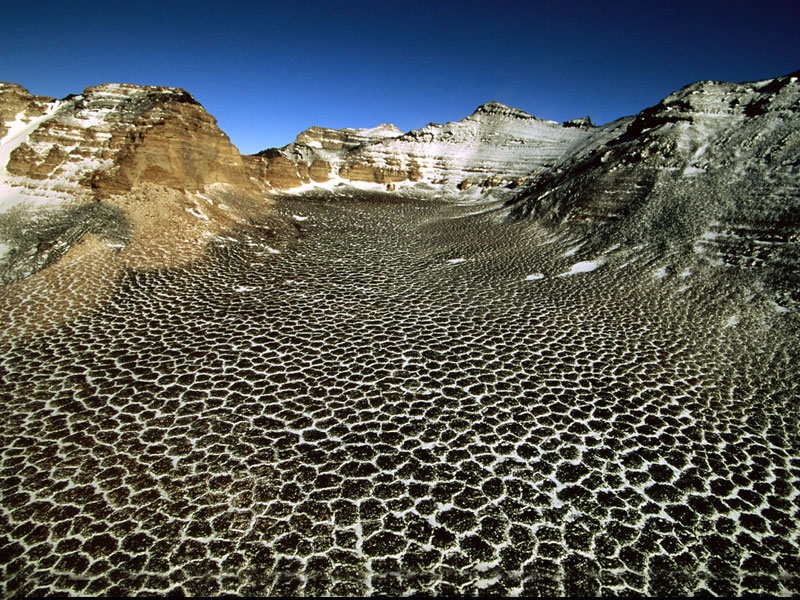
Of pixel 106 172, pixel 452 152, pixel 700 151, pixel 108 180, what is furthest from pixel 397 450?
pixel 452 152

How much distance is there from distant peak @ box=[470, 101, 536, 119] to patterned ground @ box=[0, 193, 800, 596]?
48.3 meters

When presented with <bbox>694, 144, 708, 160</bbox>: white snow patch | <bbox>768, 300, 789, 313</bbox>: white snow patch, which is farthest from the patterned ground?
<bbox>694, 144, 708, 160</bbox>: white snow patch

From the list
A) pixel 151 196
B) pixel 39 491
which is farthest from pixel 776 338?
pixel 151 196

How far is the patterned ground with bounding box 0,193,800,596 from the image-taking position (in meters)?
3.99

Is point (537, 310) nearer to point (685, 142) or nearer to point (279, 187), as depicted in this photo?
point (685, 142)

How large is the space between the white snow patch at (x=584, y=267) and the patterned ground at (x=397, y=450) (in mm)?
3738

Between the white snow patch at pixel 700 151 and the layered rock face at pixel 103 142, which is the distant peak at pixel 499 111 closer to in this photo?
the white snow patch at pixel 700 151

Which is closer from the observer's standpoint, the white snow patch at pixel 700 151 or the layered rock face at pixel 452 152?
the white snow patch at pixel 700 151

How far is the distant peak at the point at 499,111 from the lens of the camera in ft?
168

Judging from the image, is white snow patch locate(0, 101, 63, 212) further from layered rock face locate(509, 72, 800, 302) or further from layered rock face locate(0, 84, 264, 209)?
layered rock face locate(509, 72, 800, 302)

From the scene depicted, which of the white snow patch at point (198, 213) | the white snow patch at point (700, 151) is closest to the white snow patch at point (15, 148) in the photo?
the white snow patch at point (198, 213)

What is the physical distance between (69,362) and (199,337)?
2.41 metres

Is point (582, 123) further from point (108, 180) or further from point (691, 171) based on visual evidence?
point (108, 180)

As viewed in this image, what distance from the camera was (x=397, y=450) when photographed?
559 cm
